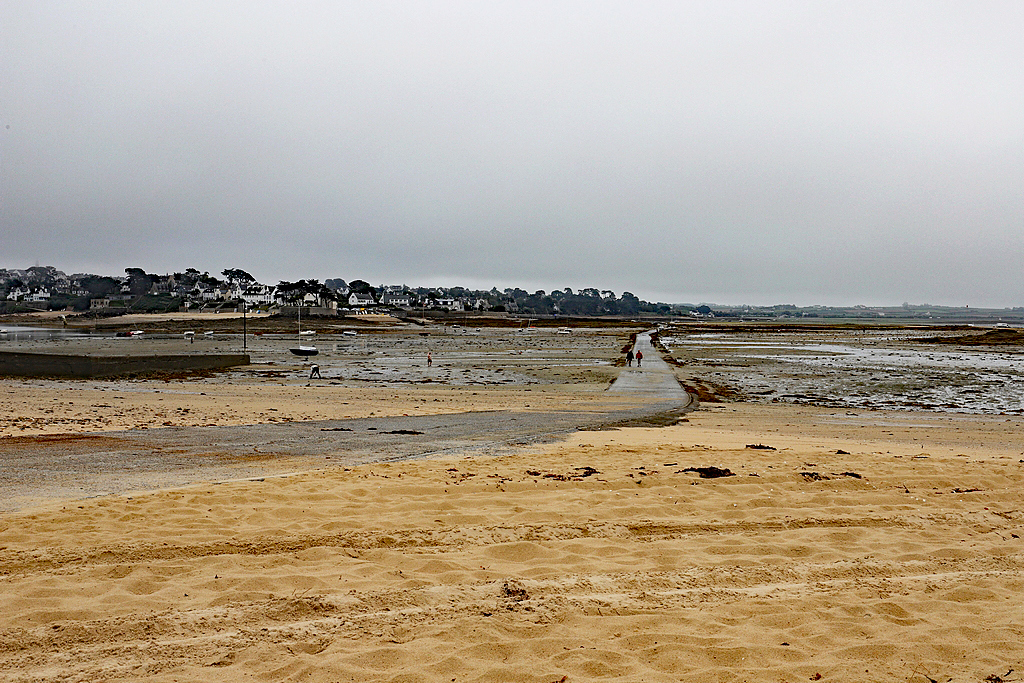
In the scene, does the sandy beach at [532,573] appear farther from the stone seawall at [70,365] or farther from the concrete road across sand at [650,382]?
the stone seawall at [70,365]

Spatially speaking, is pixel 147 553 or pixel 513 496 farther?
pixel 513 496

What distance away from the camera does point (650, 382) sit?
Answer: 2886cm

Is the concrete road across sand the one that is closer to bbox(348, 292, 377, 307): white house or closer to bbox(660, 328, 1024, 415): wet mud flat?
bbox(660, 328, 1024, 415): wet mud flat

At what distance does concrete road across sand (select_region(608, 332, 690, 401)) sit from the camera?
2450cm

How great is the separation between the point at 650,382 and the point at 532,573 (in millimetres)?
24011

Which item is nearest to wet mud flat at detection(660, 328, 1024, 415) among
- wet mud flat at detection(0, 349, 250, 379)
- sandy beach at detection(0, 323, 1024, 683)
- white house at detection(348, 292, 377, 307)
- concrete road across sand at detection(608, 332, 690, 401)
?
concrete road across sand at detection(608, 332, 690, 401)

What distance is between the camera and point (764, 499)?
7676mm

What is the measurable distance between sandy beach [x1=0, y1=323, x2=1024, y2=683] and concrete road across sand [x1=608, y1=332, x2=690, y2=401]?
45.8ft

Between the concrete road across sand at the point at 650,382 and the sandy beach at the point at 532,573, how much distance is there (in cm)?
1397

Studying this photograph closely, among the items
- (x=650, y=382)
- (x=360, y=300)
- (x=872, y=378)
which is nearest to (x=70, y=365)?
(x=650, y=382)

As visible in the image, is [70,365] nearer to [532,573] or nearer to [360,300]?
[532,573]

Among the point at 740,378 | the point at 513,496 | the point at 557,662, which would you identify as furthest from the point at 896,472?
the point at 740,378

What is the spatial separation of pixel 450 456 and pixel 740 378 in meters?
25.7

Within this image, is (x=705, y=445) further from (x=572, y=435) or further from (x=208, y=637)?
(x=208, y=637)
